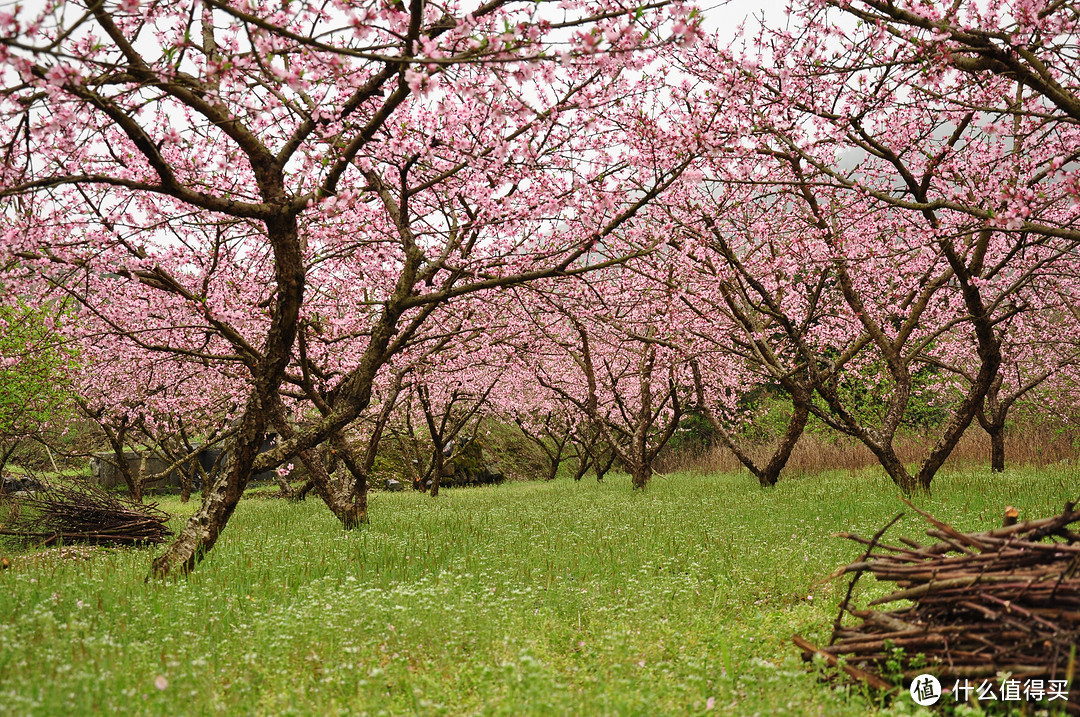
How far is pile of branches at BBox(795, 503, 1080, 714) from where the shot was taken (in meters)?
4.02

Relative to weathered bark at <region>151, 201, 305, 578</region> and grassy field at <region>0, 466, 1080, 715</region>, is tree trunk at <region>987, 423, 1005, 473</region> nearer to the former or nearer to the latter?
grassy field at <region>0, 466, 1080, 715</region>

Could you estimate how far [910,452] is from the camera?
22359 mm

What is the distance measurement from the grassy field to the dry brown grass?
9.69m

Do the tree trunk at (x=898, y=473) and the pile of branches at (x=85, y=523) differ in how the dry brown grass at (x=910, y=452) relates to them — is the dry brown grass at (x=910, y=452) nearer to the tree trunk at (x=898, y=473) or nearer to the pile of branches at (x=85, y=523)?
the tree trunk at (x=898, y=473)

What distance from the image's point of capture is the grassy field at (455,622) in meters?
4.18

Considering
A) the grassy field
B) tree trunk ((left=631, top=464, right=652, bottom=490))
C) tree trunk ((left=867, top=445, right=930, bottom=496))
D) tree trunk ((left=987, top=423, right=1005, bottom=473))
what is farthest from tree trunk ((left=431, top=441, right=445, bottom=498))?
tree trunk ((left=987, top=423, right=1005, bottom=473))

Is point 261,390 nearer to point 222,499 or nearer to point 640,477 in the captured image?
point 222,499

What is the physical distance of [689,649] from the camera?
17.6ft

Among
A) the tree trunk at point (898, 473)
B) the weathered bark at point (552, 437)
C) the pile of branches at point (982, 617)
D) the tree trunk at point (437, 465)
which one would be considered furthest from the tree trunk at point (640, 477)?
the pile of branches at point (982, 617)

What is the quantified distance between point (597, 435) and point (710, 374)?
5640 millimetres

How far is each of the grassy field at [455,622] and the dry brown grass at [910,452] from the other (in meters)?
9.69

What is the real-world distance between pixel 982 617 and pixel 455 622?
3.73 meters

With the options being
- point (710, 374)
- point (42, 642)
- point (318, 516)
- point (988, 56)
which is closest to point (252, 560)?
point (42, 642)

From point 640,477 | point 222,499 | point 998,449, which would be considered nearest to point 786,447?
point 640,477
